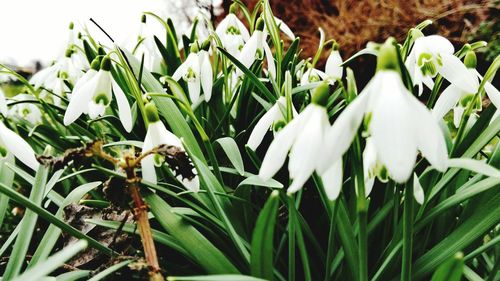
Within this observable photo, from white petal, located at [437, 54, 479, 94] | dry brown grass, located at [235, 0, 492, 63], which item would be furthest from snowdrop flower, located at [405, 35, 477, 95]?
dry brown grass, located at [235, 0, 492, 63]

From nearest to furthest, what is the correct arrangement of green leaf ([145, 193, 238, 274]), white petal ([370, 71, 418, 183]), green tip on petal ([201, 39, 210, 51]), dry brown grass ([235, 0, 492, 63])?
white petal ([370, 71, 418, 183]) → green leaf ([145, 193, 238, 274]) → green tip on petal ([201, 39, 210, 51]) → dry brown grass ([235, 0, 492, 63])

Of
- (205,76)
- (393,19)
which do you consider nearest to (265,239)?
(205,76)

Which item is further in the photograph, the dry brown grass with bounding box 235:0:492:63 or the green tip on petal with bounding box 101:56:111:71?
the dry brown grass with bounding box 235:0:492:63

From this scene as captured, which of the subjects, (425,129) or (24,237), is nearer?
(425,129)

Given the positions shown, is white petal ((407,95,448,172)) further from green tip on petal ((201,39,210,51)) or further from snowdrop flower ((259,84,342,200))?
green tip on petal ((201,39,210,51))

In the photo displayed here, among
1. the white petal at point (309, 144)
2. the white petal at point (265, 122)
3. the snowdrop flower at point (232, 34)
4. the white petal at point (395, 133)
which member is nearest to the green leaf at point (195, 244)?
the white petal at point (265, 122)

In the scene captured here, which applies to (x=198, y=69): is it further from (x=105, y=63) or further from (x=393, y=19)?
(x=393, y=19)

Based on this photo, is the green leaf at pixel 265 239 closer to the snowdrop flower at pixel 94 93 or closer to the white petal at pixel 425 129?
the white petal at pixel 425 129
